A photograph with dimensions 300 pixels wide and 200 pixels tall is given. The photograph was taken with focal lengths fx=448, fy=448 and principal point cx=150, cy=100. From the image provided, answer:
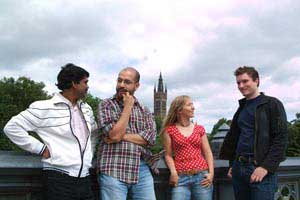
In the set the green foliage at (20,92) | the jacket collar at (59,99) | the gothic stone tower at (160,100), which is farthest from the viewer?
the gothic stone tower at (160,100)

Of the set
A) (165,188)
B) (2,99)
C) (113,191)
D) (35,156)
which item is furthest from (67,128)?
(2,99)

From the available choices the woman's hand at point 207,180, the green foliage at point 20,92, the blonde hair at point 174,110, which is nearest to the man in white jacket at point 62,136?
the blonde hair at point 174,110

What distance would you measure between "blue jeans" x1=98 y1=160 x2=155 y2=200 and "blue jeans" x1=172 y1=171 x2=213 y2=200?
17.4 inches

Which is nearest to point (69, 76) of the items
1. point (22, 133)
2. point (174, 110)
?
point (22, 133)

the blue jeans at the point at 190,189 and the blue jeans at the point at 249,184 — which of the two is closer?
the blue jeans at the point at 249,184

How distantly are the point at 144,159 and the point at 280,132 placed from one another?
125cm

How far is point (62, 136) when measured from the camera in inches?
131

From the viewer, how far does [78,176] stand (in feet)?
10.8

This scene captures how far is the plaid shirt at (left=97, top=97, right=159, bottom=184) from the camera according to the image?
11.7 feet

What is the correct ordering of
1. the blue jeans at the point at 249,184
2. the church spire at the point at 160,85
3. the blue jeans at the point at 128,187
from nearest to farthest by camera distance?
the blue jeans at the point at 128,187, the blue jeans at the point at 249,184, the church spire at the point at 160,85

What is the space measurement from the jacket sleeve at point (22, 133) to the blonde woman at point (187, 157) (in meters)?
1.39

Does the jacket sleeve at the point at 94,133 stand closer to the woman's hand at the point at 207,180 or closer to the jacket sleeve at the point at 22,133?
the jacket sleeve at the point at 22,133

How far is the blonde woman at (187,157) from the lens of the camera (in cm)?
414

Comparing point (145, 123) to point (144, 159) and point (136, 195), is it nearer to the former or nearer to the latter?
point (144, 159)
